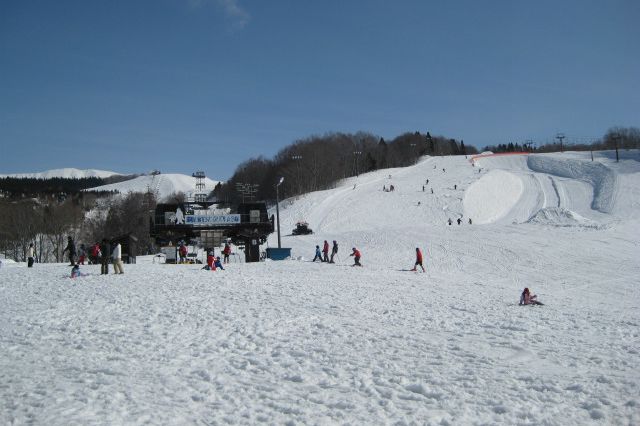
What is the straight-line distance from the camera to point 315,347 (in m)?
8.73

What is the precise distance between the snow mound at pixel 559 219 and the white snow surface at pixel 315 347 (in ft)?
49.8

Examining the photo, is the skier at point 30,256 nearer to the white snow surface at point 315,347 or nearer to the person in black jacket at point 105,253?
the white snow surface at point 315,347

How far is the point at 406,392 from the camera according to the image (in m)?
6.43

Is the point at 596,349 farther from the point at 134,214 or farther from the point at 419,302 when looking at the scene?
the point at 134,214

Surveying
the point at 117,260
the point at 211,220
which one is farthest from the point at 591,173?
the point at 117,260

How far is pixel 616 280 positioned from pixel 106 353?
909 inches

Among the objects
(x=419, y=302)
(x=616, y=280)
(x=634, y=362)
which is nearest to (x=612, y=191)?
(x=616, y=280)

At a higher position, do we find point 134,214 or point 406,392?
point 134,214

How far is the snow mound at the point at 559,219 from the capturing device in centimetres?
3856

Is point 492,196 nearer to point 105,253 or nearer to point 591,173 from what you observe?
point 591,173

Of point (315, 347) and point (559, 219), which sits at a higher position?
point (559, 219)

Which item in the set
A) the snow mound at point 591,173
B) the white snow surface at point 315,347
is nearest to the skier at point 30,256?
the white snow surface at point 315,347

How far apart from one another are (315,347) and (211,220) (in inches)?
1072

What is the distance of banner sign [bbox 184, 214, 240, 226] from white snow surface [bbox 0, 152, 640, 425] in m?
11.6
